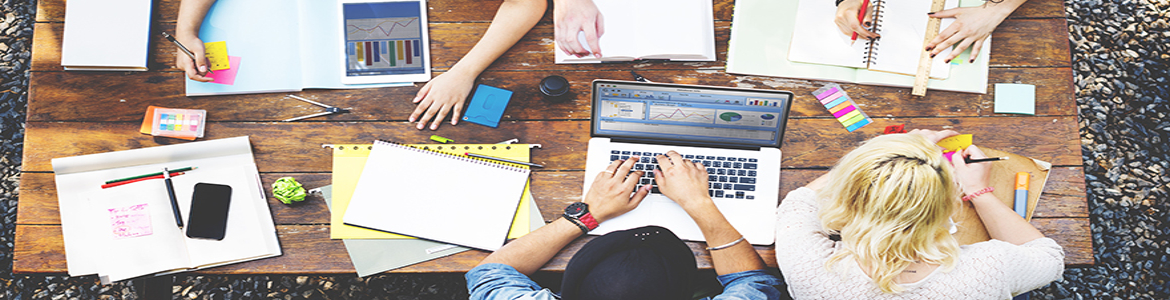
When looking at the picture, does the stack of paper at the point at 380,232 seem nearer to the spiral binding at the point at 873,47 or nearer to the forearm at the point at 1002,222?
the spiral binding at the point at 873,47

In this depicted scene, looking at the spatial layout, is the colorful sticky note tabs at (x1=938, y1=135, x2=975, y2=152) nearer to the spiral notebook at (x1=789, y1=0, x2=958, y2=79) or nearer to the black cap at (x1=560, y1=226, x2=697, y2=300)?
the spiral notebook at (x1=789, y1=0, x2=958, y2=79)

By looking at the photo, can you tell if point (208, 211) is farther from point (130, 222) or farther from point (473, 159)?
point (473, 159)

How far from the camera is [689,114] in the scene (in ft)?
4.98

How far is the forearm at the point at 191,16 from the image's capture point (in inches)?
66.2

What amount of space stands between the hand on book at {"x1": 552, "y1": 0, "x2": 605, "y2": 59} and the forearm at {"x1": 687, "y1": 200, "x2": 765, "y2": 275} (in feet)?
1.74

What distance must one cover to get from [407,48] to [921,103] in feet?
4.79

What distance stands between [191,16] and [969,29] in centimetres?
218

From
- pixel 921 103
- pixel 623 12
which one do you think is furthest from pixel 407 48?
pixel 921 103

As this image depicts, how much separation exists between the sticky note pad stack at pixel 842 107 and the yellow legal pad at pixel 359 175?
843 millimetres

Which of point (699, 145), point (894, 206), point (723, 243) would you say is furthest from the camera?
point (699, 145)

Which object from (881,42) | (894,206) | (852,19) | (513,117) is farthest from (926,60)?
(513,117)

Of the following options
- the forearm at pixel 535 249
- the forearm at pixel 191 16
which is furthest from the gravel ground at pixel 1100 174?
the forearm at pixel 191 16

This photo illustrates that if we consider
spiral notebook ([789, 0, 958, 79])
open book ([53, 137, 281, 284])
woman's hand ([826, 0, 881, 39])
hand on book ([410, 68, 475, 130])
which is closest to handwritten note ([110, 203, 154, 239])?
open book ([53, 137, 281, 284])

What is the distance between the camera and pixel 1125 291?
2.34m
